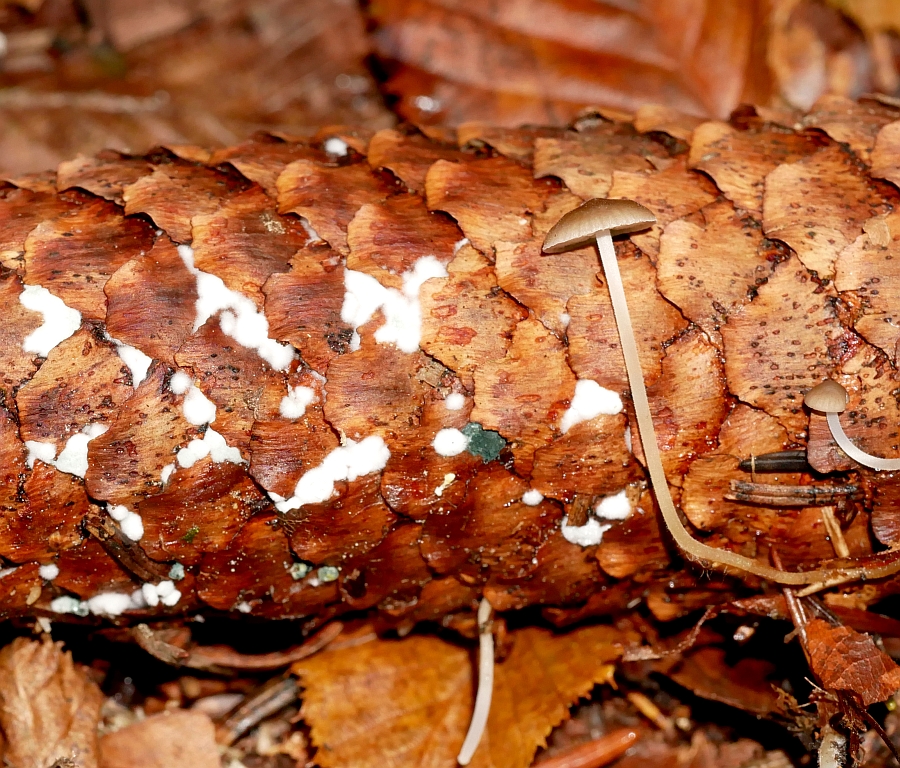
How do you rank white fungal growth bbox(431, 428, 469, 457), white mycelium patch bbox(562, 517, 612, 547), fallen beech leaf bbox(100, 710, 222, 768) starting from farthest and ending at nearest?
fallen beech leaf bbox(100, 710, 222, 768), white mycelium patch bbox(562, 517, 612, 547), white fungal growth bbox(431, 428, 469, 457)

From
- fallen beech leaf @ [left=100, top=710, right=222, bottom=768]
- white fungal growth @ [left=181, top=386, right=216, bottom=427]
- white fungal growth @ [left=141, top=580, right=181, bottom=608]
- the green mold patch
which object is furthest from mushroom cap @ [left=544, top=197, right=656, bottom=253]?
fallen beech leaf @ [left=100, top=710, right=222, bottom=768]

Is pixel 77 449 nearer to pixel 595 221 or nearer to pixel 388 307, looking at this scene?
pixel 388 307

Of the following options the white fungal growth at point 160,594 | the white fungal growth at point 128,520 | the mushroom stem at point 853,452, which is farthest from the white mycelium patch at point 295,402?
the mushroom stem at point 853,452

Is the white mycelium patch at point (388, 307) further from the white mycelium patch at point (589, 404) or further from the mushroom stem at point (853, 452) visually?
the mushroom stem at point (853, 452)

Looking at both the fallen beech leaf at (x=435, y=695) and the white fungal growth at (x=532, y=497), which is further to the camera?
the fallen beech leaf at (x=435, y=695)

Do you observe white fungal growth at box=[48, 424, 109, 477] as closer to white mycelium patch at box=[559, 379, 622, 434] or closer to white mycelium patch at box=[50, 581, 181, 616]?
white mycelium patch at box=[50, 581, 181, 616]

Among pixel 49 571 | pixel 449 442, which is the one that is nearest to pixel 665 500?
pixel 449 442
